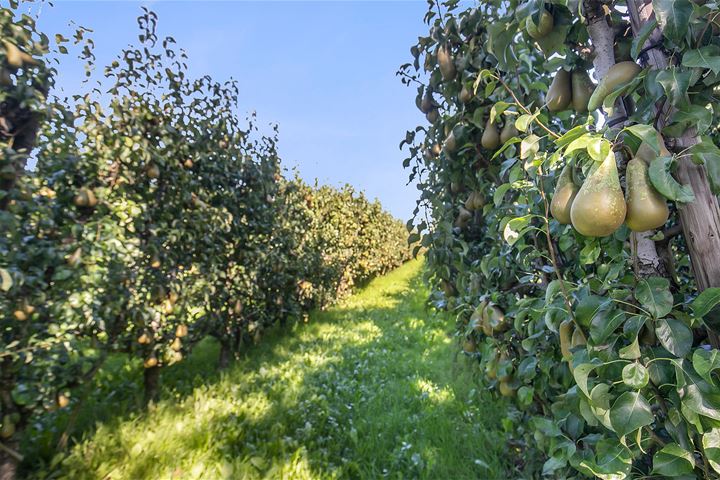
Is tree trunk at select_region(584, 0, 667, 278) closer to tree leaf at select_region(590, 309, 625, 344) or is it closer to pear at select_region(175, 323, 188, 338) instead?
tree leaf at select_region(590, 309, 625, 344)

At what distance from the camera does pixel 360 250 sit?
10.6 metres

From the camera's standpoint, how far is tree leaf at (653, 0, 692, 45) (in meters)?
0.69

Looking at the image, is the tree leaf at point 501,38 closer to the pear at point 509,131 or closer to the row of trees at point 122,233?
the pear at point 509,131

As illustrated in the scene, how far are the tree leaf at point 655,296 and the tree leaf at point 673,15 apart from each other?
449 millimetres

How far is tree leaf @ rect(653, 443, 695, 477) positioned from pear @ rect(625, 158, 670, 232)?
0.44 m

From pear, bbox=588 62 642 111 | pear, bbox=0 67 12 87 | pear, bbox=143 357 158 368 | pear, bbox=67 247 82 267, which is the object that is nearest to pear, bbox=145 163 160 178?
pear, bbox=67 247 82 267

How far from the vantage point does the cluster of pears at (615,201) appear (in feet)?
2.23

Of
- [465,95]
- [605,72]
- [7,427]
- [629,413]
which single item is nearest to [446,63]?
[465,95]

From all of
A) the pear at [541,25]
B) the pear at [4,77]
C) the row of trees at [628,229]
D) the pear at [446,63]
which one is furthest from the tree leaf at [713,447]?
the pear at [4,77]

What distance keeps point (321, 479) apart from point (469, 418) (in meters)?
1.42

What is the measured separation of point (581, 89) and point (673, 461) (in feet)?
2.91

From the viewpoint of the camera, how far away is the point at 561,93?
108 centimetres

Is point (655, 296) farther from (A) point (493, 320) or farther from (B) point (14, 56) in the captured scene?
(B) point (14, 56)

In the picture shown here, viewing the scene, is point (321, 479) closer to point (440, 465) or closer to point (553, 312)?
point (440, 465)
